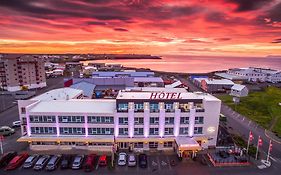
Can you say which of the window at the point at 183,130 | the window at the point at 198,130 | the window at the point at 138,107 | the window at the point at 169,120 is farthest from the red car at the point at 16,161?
the window at the point at 198,130

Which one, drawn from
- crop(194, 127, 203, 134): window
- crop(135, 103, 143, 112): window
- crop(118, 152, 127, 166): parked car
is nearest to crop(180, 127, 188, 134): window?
crop(194, 127, 203, 134): window

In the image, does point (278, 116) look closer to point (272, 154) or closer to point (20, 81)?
point (272, 154)

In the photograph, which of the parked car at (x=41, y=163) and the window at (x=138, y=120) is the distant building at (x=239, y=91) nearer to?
the window at (x=138, y=120)

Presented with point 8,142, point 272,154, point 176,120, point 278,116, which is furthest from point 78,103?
point 278,116

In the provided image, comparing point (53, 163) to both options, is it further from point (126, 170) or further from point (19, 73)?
point (19, 73)

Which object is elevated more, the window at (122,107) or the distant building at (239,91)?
the window at (122,107)

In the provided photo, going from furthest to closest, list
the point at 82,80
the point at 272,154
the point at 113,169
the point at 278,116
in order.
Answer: the point at 82,80, the point at 278,116, the point at 272,154, the point at 113,169
